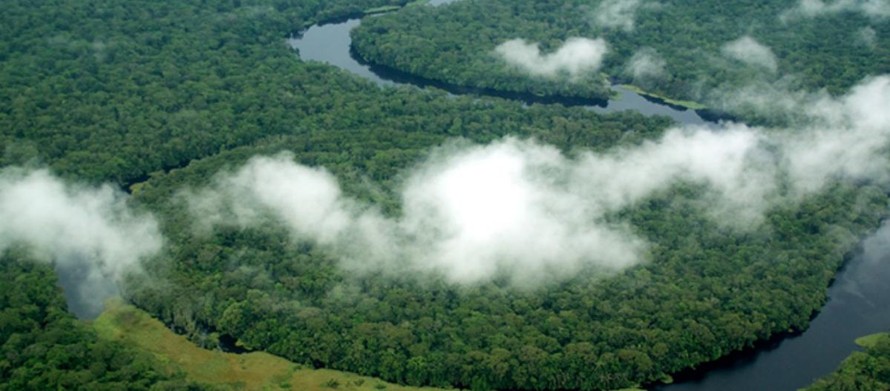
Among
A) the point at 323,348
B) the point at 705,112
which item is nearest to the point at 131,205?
the point at 323,348

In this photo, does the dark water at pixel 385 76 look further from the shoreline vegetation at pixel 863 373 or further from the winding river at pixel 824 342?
the shoreline vegetation at pixel 863 373

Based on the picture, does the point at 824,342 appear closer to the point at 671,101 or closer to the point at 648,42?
the point at 671,101

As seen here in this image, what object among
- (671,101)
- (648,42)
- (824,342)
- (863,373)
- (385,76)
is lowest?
(863,373)

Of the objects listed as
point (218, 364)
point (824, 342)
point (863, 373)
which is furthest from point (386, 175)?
point (863, 373)

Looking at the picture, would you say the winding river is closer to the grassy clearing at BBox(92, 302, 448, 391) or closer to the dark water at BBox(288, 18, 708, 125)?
the grassy clearing at BBox(92, 302, 448, 391)

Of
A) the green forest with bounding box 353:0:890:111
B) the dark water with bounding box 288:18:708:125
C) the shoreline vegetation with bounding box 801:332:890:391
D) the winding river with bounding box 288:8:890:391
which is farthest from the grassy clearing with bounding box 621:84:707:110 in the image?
the shoreline vegetation with bounding box 801:332:890:391

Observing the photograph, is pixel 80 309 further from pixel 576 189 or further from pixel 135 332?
pixel 576 189

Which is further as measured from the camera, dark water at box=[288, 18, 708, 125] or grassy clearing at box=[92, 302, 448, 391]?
dark water at box=[288, 18, 708, 125]
